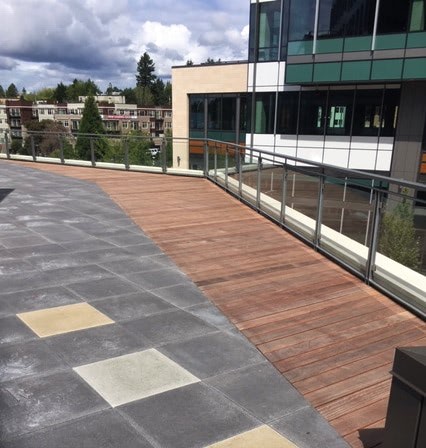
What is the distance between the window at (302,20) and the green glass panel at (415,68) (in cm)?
579

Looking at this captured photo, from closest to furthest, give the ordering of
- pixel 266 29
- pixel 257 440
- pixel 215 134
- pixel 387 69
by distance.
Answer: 1. pixel 257 440
2. pixel 387 69
3. pixel 266 29
4. pixel 215 134

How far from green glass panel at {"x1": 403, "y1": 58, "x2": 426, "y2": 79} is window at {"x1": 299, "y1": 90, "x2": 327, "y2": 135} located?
16.7 ft

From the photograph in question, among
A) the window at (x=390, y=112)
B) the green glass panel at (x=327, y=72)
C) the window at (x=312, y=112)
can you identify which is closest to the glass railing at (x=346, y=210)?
the green glass panel at (x=327, y=72)

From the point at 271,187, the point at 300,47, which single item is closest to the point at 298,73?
the point at 300,47

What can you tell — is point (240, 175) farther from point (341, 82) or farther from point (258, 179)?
point (341, 82)

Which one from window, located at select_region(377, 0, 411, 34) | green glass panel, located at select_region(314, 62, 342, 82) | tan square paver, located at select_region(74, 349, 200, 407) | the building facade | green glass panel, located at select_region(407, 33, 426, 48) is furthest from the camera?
green glass panel, located at select_region(314, 62, 342, 82)

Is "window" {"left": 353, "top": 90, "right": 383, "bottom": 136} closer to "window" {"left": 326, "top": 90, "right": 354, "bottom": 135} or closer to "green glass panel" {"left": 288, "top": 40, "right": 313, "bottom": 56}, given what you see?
"window" {"left": 326, "top": 90, "right": 354, "bottom": 135}

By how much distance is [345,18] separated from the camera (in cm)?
2438

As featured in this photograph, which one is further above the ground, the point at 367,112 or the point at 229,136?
the point at 367,112

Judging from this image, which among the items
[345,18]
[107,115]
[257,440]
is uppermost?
[345,18]

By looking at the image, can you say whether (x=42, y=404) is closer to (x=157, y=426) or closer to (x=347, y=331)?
(x=157, y=426)

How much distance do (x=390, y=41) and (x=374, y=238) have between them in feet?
71.7

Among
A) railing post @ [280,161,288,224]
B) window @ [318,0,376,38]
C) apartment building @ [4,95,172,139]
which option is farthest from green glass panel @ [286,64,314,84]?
apartment building @ [4,95,172,139]

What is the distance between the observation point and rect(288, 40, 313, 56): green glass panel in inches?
1007
